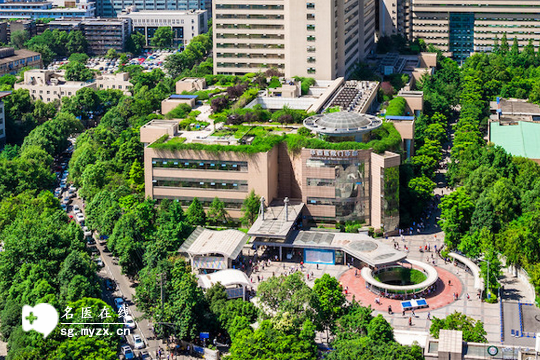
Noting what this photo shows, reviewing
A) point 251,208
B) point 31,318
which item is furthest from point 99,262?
point 31,318

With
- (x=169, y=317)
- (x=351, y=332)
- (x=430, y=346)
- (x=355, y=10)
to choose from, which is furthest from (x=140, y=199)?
(x=355, y=10)

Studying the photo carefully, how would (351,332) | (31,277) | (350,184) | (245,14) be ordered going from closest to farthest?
(351,332)
(31,277)
(350,184)
(245,14)

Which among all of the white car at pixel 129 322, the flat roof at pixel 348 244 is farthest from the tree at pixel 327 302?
the white car at pixel 129 322

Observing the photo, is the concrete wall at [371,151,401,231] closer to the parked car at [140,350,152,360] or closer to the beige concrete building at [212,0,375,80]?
the parked car at [140,350,152,360]

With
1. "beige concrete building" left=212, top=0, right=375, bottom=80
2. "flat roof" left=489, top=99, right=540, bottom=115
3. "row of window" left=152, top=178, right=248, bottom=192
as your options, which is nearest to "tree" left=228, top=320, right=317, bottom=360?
"row of window" left=152, top=178, right=248, bottom=192

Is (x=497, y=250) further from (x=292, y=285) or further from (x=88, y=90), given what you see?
(x=88, y=90)

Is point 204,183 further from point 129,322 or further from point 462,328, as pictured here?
point 462,328

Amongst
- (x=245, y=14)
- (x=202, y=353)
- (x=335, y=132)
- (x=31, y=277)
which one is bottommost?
(x=202, y=353)
